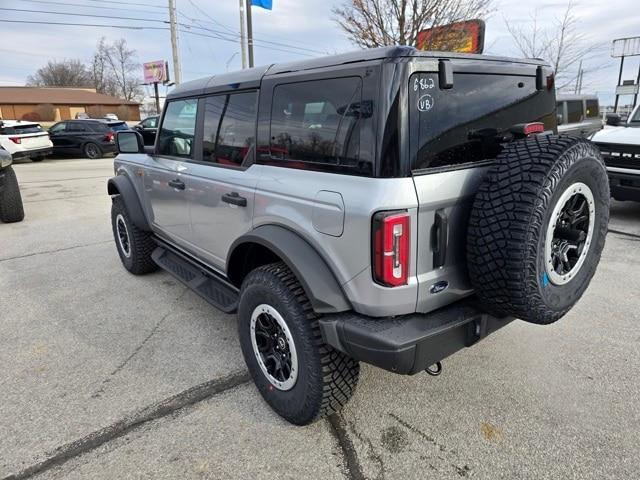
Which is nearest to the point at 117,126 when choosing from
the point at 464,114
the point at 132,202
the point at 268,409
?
the point at 132,202

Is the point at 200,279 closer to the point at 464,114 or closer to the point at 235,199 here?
the point at 235,199

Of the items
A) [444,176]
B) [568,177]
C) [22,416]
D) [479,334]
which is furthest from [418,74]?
[22,416]

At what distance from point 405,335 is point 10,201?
7.41 metres

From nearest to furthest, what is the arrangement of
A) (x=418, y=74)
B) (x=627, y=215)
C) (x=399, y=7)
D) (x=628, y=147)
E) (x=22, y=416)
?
(x=418, y=74) < (x=22, y=416) < (x=628, y=147) < (x=627, y=215) < (x=399, y=7)

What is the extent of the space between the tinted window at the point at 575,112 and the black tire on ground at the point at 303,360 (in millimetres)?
10042

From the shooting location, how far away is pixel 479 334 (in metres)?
2.21

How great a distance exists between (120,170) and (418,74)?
12.3ft

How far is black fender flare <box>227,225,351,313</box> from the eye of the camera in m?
2.09

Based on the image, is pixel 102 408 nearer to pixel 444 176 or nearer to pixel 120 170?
pixel 444 176

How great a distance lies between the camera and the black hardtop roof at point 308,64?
1941mm

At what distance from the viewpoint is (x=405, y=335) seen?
→ 6.38 feet

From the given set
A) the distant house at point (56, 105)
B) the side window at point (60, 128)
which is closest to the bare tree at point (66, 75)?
the distant house at point (56, 105)

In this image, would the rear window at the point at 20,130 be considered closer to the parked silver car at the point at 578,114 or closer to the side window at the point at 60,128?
the side window at the point at 60,128

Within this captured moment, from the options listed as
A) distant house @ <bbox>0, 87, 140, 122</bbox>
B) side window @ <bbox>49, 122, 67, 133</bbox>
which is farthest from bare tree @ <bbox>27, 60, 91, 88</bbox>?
side window @ <bbox>49, 122, 67, 133</bbox>
